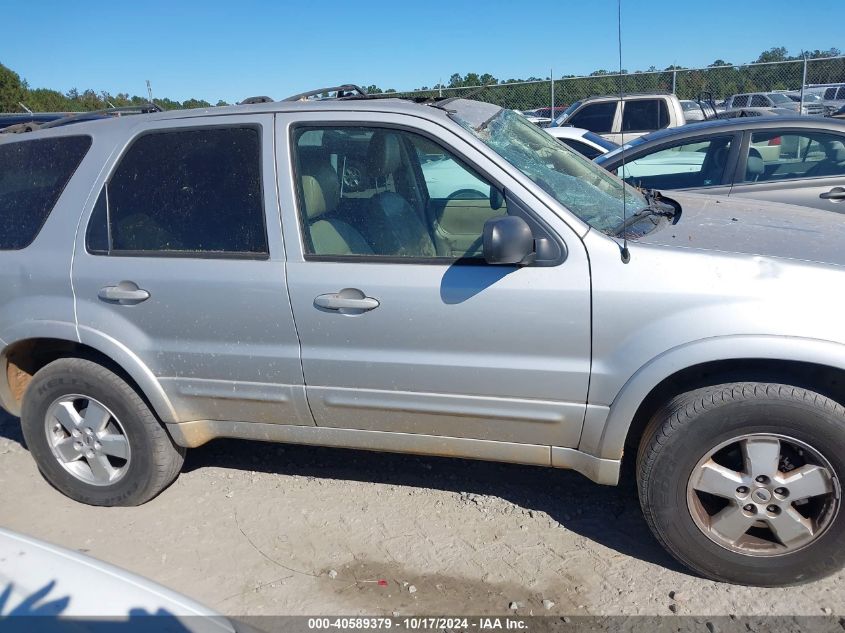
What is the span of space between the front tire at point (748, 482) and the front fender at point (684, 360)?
12cm

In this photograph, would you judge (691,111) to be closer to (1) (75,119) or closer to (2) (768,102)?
(2) (768,102)

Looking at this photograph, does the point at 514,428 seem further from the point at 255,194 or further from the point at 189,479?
the point at 189,479

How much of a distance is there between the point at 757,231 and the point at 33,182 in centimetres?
338

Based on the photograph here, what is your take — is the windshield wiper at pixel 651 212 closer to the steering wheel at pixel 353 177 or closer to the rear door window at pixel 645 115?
the steering wheel at pixel 353 177

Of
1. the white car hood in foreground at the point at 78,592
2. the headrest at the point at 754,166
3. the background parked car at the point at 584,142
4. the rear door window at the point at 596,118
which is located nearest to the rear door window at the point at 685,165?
the headrest at the point at 754,166

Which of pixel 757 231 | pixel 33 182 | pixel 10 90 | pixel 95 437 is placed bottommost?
pixel 95 437

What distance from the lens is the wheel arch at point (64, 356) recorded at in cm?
348

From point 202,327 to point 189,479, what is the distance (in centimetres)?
117

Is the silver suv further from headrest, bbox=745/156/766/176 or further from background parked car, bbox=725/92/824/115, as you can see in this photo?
background parked car, bbox=725/92/824/115

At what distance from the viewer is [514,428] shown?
309 cm

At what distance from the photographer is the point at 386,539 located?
344cm

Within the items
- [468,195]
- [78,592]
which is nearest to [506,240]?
[468,195]

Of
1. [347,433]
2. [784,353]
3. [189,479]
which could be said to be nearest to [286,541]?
[347,433]

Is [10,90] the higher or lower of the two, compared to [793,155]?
higher
